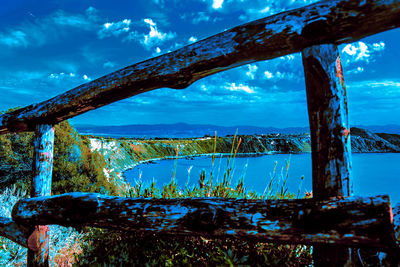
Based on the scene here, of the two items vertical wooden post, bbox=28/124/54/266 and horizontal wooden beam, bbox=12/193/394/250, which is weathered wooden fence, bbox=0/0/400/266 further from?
vertical wooden post, bbox=28/124/54/266


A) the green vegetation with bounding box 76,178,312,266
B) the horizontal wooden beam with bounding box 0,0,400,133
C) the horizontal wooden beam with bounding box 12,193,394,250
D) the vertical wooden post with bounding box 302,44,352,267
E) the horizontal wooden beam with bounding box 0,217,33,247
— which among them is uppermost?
the horizontal wooden beam with bounding box 0,0,400,133

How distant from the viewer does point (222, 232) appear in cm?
161

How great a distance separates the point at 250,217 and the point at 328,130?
2.21 ft

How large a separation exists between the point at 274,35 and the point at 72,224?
81.6 inches

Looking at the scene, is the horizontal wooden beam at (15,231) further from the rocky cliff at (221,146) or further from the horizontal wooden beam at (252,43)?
the rocky cliff at (221,146)

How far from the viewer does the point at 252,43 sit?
1.65 m

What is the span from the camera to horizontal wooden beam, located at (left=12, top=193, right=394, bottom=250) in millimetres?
1331

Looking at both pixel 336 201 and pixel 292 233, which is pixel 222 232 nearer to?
pixel 292 233

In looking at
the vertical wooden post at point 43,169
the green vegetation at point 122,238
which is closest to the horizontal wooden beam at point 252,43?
the vertical wooden post at point 43,169

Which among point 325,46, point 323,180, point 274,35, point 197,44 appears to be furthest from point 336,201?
point 197,44

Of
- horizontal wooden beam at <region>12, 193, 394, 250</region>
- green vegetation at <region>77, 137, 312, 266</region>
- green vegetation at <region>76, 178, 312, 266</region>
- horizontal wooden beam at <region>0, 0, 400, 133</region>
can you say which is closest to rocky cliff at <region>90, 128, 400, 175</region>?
green vegetation at <region>77, 137, 312, 266</region>

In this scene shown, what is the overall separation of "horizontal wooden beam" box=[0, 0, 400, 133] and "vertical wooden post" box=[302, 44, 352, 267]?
119 mm

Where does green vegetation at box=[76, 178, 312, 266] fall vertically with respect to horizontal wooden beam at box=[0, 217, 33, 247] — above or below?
below

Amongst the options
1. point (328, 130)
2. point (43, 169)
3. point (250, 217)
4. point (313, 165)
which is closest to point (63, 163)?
point (43, 169)
